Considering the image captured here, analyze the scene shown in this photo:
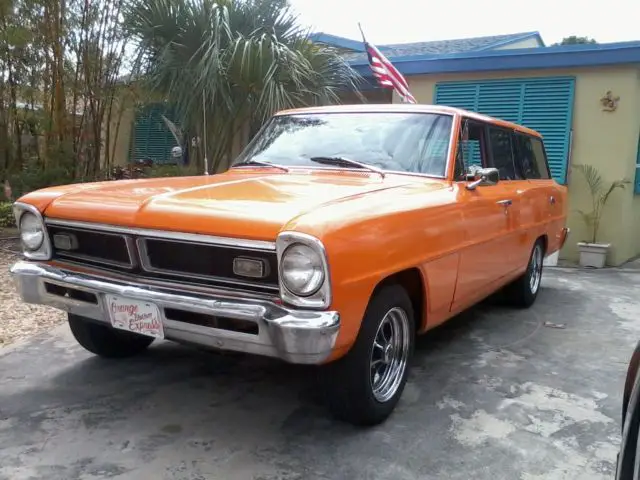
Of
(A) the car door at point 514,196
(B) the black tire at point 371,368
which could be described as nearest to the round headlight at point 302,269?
(B) the black tire at point 371,368

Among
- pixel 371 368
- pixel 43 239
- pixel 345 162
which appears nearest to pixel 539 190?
pixel 345 162

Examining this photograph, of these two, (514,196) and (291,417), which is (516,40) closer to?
(514,196)

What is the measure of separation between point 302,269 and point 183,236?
22.9 inches

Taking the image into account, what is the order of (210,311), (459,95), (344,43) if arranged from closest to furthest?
1. (210,311)
2. (459,95)
3. (344,43)

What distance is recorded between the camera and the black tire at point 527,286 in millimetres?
5383

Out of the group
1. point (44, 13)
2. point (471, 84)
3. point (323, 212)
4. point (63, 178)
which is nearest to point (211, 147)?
point (63, 178)

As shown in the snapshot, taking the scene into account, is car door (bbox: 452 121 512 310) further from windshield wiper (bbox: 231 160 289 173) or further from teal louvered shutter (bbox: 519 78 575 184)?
teal louvered shutter (bbox: 519 78 575 184)

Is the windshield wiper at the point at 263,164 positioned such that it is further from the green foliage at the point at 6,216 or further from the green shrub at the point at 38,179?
the green foliage at the point at 6,216

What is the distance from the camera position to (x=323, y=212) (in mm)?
2549

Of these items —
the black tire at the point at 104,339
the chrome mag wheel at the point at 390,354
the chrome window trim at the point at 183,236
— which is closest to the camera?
the chrome window trim at the point at 183,236

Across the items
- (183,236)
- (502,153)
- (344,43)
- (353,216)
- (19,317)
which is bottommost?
(19,317)

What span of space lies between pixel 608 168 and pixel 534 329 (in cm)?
411

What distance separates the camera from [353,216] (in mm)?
2619

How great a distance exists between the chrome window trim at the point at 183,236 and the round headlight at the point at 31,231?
0.19 metres
